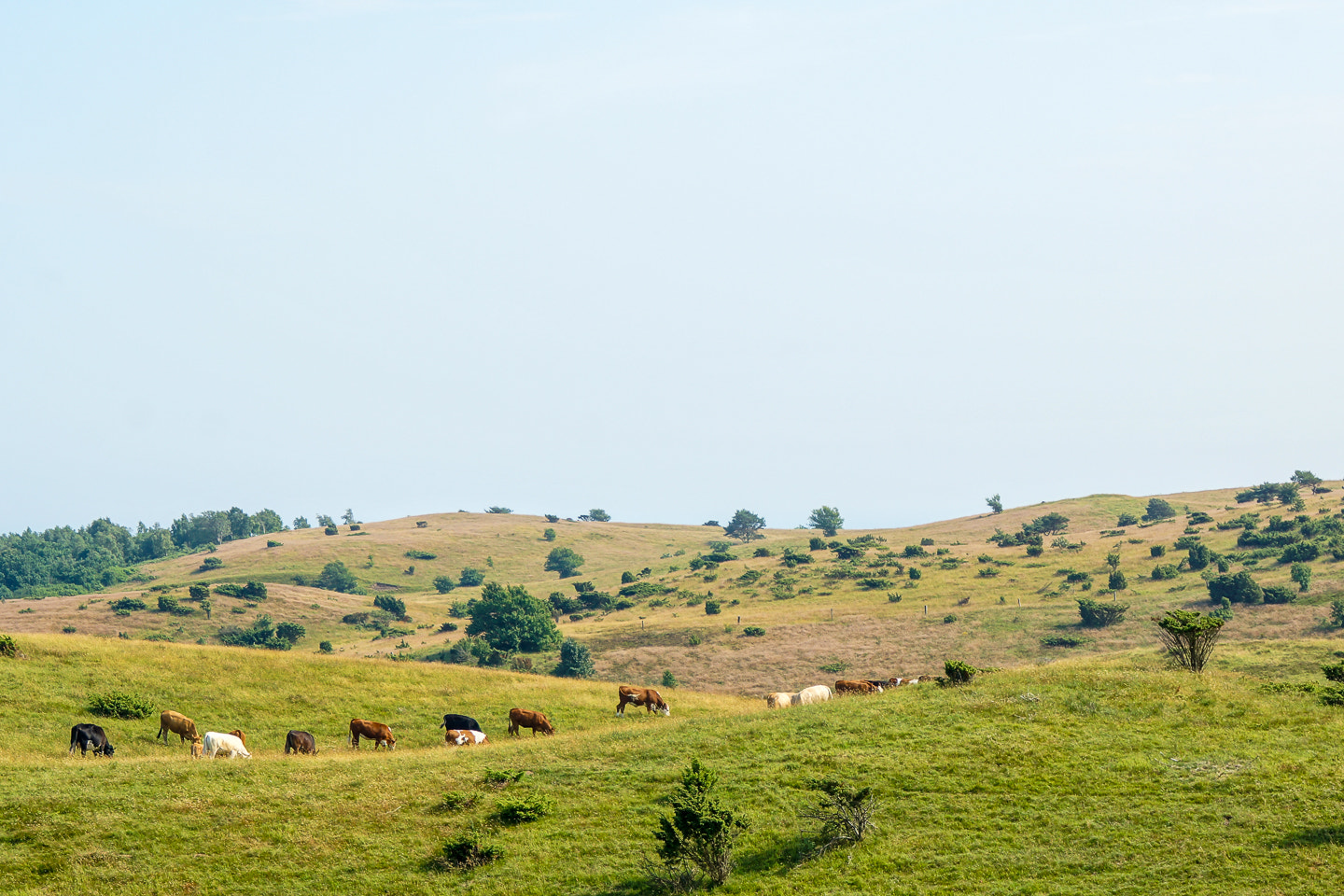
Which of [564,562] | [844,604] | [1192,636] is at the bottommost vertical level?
[844,604]

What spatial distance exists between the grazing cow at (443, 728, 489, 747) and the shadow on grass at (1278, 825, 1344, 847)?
27.6 metres

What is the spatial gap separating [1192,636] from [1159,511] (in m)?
128

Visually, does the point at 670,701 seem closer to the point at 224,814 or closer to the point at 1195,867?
the point at 224,814

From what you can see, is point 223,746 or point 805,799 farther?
point 223,746

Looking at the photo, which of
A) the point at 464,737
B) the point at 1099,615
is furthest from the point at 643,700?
the point at 1099,615

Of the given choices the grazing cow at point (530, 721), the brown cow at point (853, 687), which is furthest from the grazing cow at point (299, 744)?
the brown cow at point (853, 687)

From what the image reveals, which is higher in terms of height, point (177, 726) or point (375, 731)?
point (177, 726)

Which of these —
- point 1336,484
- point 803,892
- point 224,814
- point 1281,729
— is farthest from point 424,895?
point 1336,484

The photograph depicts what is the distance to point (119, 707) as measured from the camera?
40781 mm

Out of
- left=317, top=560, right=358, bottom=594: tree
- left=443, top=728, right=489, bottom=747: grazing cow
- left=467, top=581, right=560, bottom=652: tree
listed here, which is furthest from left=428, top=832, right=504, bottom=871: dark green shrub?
left=317, top=560, right=358, bottom=594: tree

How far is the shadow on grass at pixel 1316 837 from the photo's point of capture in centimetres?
2147

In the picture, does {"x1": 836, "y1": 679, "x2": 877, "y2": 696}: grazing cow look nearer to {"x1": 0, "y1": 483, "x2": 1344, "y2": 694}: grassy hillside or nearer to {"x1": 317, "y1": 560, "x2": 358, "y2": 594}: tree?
{"x1": 0, "y1": 483, "x2": 1344, "y2": 694}: grassy hillside

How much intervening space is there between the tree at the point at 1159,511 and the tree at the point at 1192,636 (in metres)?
121

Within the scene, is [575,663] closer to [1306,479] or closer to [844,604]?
[844,604]
